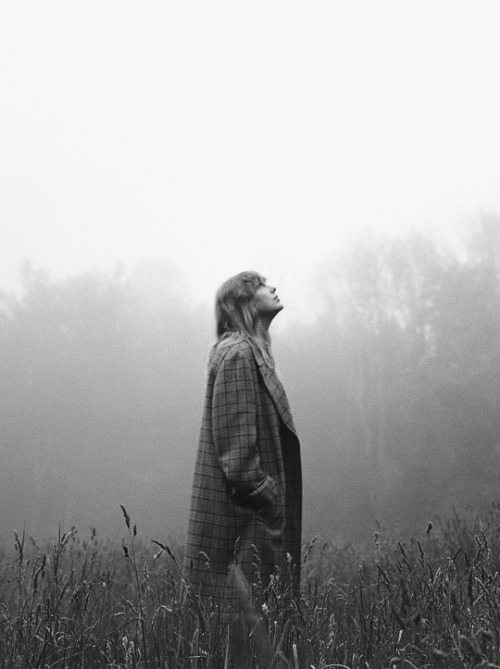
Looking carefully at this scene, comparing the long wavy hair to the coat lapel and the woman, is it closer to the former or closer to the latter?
the woman

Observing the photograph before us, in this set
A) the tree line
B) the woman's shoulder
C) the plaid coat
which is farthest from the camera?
the tree line

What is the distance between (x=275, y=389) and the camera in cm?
249

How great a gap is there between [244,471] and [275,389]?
1.33ft

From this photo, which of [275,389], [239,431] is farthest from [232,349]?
[239,431]

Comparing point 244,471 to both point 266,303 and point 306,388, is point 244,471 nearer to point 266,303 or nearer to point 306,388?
point 266,303

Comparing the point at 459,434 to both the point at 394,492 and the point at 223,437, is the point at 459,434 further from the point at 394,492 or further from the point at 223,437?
the point at 223,437

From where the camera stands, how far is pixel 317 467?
22688 mm

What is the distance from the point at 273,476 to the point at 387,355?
900 inches

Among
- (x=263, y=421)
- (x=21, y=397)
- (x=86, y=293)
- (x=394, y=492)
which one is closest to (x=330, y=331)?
(x=394, y=492)

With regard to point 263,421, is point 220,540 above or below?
below

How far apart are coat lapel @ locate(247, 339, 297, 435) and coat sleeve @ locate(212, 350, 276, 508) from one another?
1.9 inches

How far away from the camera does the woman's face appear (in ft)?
8.87

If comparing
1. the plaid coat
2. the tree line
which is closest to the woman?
the plaid coat

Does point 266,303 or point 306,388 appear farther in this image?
point 306,388
